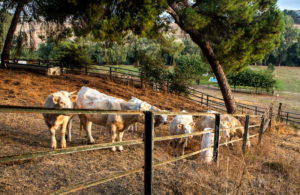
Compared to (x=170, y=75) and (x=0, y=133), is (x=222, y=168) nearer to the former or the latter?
(x=0, y=133)

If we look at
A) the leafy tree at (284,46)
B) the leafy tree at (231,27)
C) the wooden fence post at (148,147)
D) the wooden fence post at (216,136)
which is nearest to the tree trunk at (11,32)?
the leafy tree at (231,27)

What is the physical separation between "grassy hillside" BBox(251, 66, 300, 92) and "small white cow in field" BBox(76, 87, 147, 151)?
49045mm

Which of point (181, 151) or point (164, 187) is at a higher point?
point (164, 187)

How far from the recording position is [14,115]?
8367 mm

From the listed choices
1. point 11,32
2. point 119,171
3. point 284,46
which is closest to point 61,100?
point 119,171

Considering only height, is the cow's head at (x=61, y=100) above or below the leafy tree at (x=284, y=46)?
below

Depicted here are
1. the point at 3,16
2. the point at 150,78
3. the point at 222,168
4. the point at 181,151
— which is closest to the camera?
the point at 222,168

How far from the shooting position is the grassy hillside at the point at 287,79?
179ft

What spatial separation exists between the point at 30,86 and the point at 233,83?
4216 cm

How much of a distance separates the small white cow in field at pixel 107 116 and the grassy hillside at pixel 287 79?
49.0 meters

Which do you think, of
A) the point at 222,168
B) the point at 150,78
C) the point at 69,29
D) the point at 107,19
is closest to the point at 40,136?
the point at 222,168

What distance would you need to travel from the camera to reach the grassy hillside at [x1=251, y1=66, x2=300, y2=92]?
54469mm

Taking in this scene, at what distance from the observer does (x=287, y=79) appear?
6253 cm

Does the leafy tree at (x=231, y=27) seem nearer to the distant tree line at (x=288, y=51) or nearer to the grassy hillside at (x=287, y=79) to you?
the grassy hillside at (x=287, y=79)
